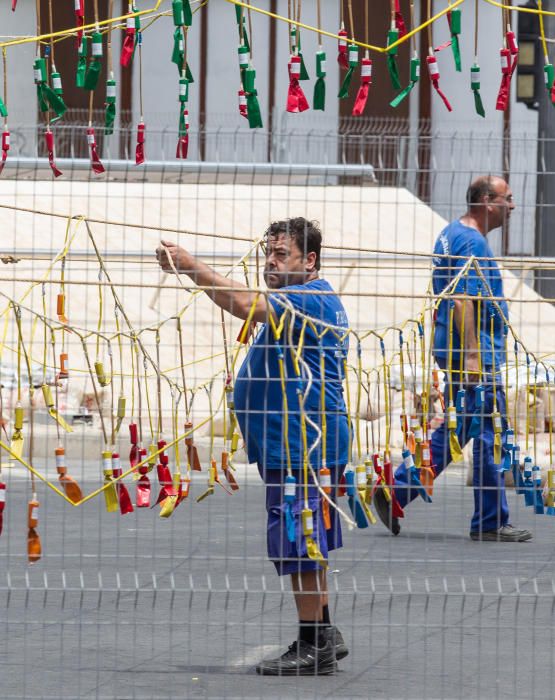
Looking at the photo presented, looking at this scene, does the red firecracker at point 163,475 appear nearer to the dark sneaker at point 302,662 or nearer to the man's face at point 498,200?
the dark sneaker at point 302,662

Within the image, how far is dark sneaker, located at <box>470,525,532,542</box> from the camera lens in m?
8.07

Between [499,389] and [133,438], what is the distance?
2.73 meters

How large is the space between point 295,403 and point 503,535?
3.14 meters

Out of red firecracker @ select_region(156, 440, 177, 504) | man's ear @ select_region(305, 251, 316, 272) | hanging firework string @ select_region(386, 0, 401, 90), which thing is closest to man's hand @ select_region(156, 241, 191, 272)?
man's ear @ select_region(305, 251, 316, 272)

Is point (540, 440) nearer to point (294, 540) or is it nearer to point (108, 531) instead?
point (108, 531)

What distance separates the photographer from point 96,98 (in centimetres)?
2661

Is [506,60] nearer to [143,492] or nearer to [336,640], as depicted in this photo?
[143,492]

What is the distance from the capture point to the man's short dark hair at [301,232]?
5.51 meters

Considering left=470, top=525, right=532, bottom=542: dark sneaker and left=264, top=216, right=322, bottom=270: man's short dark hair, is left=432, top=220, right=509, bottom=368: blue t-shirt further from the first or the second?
left=264, top=216, right=322, bottom=270: man's short dark hair

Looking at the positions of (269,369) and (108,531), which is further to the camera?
(108,531)

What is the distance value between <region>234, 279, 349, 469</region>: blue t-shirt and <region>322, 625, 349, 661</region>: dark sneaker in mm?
566

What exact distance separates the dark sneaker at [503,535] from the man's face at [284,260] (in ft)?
9.52

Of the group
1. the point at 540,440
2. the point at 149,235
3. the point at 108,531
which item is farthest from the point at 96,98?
the point at 108,531

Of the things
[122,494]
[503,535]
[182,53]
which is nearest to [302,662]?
[122,494]
